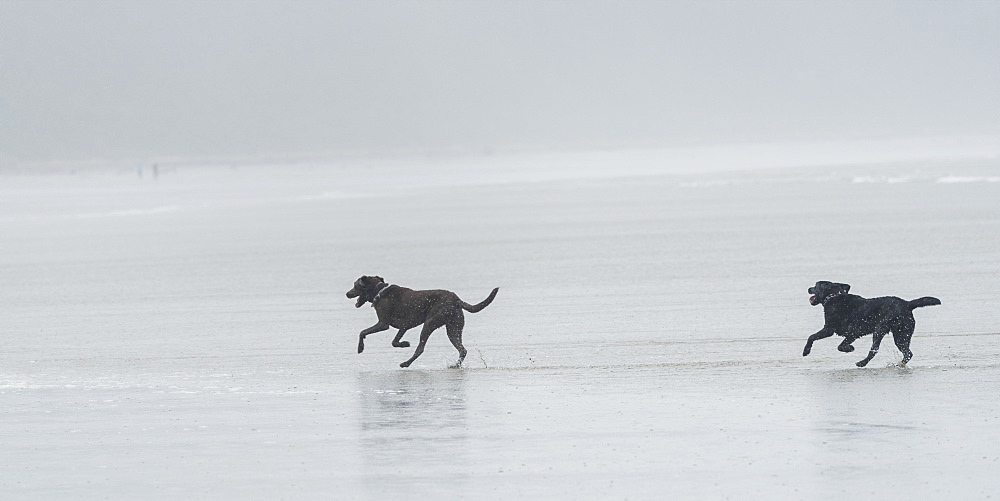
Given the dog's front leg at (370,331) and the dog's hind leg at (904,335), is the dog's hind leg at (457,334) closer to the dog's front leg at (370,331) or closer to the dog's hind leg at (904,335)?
the dog's front leg at (370,331)

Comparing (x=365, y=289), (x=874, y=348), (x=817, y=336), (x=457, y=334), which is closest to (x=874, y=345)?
(x=874, y=348)

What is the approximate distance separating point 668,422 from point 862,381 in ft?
6.95

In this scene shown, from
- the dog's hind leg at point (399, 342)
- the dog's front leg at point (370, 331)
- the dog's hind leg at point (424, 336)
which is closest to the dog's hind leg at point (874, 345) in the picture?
the dog's hind leg at point (424, 336)

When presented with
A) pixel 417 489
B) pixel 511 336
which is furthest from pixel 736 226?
pixel 417 489

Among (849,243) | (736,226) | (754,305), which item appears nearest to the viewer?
(754,305)

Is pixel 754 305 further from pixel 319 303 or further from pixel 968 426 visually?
pixel 968 426

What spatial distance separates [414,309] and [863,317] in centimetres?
377

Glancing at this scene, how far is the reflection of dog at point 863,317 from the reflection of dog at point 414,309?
2.79m

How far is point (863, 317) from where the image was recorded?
36.9 ft

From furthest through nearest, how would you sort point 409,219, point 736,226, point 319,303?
point 409,219 → point 736,226 → point 319,303

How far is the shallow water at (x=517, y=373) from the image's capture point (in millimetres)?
8102

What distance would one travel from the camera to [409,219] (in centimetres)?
3338

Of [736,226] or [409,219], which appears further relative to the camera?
[409,219]

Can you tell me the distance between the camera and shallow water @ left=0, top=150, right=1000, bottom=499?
810 centimetres
